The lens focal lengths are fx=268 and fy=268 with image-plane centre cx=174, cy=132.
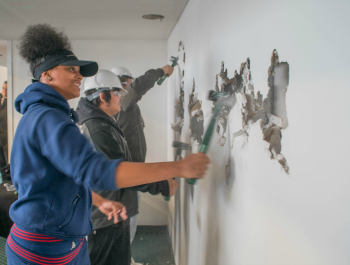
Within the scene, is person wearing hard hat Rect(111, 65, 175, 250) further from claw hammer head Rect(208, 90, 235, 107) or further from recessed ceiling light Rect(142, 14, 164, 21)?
claw hammer head Rect(208, 90, 235, 107)

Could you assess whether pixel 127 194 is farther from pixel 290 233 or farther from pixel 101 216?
pixel 290 233

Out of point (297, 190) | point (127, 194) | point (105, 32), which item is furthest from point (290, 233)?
point (105, 32)

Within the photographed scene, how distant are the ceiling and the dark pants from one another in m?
1.60

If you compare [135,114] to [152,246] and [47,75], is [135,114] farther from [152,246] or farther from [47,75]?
[152,246]

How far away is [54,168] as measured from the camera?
921 millimetres

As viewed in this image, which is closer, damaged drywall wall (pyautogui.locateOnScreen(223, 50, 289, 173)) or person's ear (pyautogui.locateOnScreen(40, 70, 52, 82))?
damaged drywall wall (pyautogui.locateOnScreen(223, 50, 289, 173))

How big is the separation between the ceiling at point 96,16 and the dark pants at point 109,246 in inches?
63.1

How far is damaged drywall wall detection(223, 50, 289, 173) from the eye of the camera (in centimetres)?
63

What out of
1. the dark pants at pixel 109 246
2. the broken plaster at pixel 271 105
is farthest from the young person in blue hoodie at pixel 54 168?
the dark pants at pixel 109 246

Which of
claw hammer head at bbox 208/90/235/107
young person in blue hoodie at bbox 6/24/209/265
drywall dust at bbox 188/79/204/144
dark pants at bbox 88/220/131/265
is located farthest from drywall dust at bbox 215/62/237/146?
dark pants at bbox 88/220/131/265

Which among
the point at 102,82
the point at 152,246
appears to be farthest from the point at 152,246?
the point at 102,82

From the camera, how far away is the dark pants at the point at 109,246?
1.66 meters

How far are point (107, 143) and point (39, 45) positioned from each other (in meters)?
0.60

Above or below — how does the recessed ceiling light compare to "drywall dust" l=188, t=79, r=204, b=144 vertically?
above
